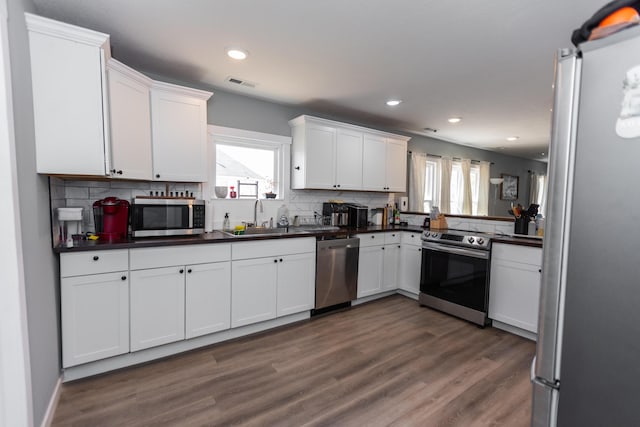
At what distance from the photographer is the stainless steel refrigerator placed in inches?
29.6

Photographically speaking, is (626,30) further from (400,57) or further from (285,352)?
(285,352)

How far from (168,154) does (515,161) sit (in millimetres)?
7888

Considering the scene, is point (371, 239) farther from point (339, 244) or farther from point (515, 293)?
point (515, 293)

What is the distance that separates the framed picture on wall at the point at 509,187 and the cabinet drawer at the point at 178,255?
694 cm

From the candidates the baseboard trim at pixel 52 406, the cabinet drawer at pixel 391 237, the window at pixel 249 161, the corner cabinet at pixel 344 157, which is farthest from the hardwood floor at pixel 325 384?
the corner cabinet at pixel 344 157

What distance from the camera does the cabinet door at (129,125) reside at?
227 cm

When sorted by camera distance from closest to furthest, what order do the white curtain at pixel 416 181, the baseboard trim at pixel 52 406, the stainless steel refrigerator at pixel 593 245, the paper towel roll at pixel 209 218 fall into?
the stainless steel refrigerator at pixel 593 245, the baseboard trim at pixel 52 406, the paper towel roll at pixel 209 218, the white curtain at pixel 416 181

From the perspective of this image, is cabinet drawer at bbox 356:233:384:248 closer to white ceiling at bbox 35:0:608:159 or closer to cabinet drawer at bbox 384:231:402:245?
cabinet drawer at bbox 384:231:402:245

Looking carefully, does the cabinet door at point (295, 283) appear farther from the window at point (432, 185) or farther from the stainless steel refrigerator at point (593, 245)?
the window at point (432, 185)

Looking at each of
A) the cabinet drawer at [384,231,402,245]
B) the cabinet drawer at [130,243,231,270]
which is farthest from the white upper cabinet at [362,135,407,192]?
the cabinet drawer at [130,243,231,270]

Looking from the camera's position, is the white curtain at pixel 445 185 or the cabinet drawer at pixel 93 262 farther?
the white curtain at pixel 445 185

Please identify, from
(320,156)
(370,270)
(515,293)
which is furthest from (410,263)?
(320,156)

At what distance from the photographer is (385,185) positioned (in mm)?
4535

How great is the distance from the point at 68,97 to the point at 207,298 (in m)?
1.73
